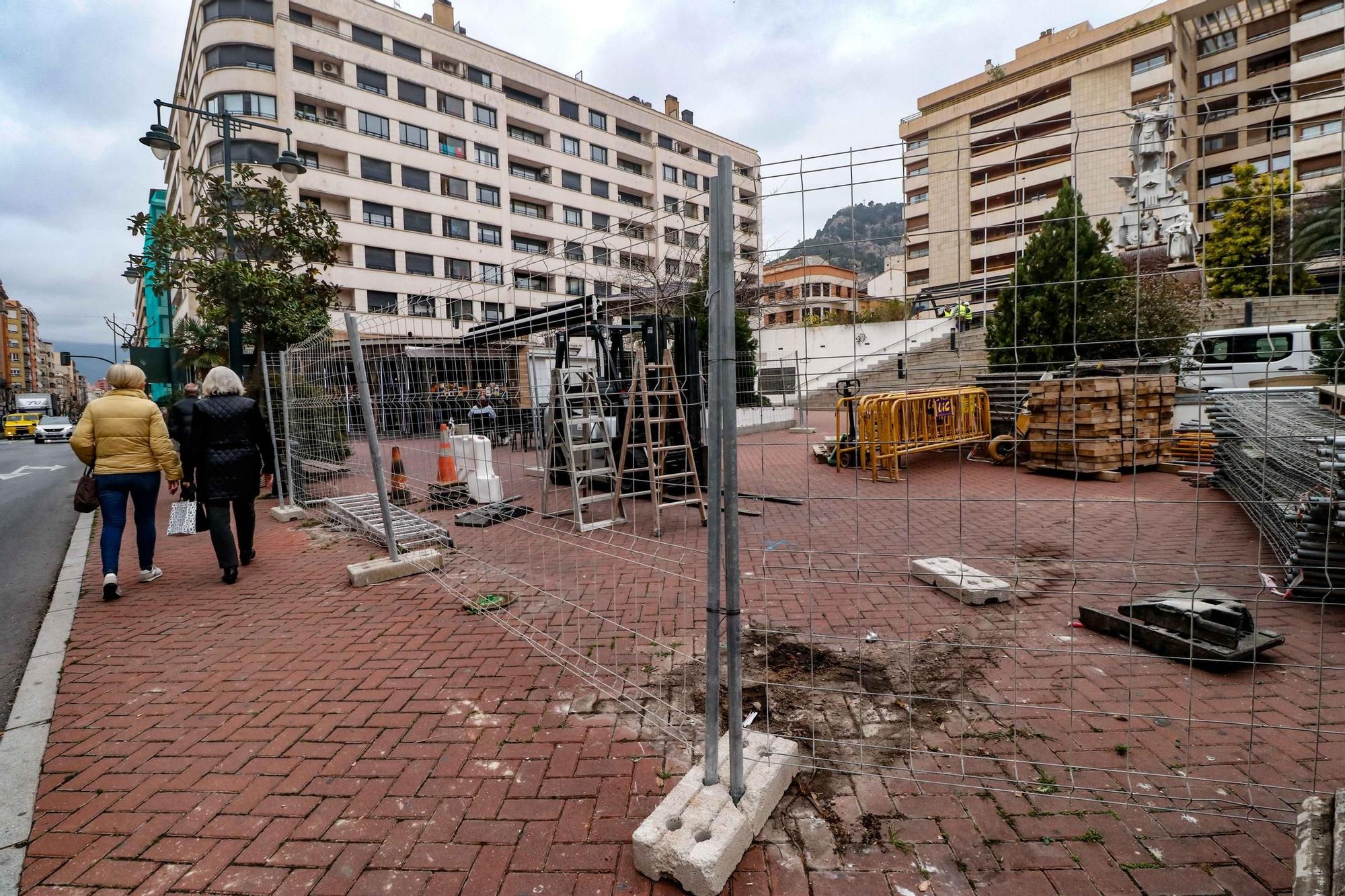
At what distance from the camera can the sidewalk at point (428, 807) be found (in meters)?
2.04

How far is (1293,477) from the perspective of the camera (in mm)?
5098

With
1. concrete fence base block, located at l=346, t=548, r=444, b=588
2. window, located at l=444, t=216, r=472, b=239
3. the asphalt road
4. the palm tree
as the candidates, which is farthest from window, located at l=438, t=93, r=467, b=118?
Answer: concrete fence base block, located at l=346, t=548, r=444, b=588

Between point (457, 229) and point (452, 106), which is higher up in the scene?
point (452, 106)

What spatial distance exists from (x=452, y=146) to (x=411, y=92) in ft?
10.4

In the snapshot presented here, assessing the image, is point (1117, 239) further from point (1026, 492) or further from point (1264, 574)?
point (1026, 492)

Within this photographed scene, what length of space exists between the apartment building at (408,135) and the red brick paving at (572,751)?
18291mm

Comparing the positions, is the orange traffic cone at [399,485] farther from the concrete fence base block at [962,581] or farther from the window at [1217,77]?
the window at [1217,77]

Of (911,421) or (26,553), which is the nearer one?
(26,553)

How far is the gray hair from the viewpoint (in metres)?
5.47

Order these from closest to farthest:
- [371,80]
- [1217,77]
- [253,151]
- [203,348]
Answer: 1. [203,348]
2. [253,151]
3. [371,80]
4. [1217,77]

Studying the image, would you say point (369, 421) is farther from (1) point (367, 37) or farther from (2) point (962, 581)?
(1) point (367, 37)

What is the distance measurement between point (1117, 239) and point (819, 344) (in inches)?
48.7

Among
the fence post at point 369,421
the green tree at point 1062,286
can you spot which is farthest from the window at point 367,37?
the green tree at point 1062,286

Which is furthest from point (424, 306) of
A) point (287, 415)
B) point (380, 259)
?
point (380, 259)
